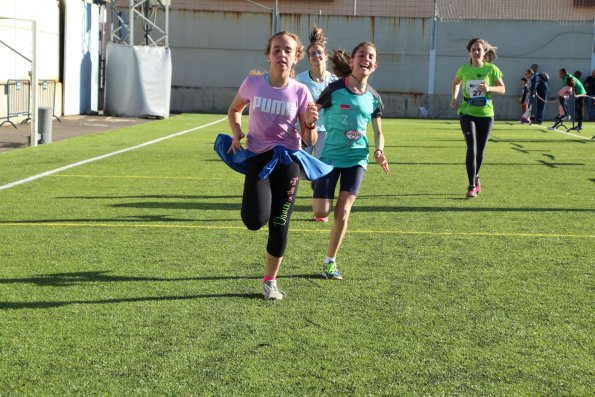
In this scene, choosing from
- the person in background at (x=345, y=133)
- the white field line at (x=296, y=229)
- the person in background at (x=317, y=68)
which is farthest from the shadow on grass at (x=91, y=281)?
the person in background at (x=317, y=68)

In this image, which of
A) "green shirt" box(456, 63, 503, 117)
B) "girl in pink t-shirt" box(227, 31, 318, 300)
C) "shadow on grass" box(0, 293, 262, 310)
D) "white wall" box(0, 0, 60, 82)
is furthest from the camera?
"white wall" box(0, 0, 60, 82)

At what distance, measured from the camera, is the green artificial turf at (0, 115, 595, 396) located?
4.88m

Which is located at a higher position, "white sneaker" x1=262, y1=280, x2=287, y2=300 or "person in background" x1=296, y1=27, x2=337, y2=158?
"person in background" x1=296, y1=27, x2=337, y2=158

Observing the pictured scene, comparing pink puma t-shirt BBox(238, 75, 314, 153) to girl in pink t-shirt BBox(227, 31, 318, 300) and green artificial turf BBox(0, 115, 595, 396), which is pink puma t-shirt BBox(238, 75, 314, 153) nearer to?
girl in pink t-shirt BBox(227, 31, 318, 300)

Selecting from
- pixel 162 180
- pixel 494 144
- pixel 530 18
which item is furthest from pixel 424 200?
pixel 530 18

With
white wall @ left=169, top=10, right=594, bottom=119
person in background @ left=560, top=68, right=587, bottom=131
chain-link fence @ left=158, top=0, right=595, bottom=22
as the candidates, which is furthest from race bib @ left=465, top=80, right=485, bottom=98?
chain-link fence @ left=158, top=0, right=595, bottom=22

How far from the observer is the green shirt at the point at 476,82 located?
12.7 meters


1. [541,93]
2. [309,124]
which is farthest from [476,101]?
[541,93]

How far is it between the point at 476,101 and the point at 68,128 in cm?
1621

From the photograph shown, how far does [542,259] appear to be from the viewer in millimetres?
8297

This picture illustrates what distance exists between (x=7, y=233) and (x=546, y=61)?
34413 mm

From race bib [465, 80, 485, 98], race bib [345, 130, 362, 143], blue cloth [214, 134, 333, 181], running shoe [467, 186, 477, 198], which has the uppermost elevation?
race bib [465, 80, 485, 98]

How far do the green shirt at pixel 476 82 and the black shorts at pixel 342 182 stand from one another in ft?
17.8

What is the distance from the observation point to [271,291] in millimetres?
6559
